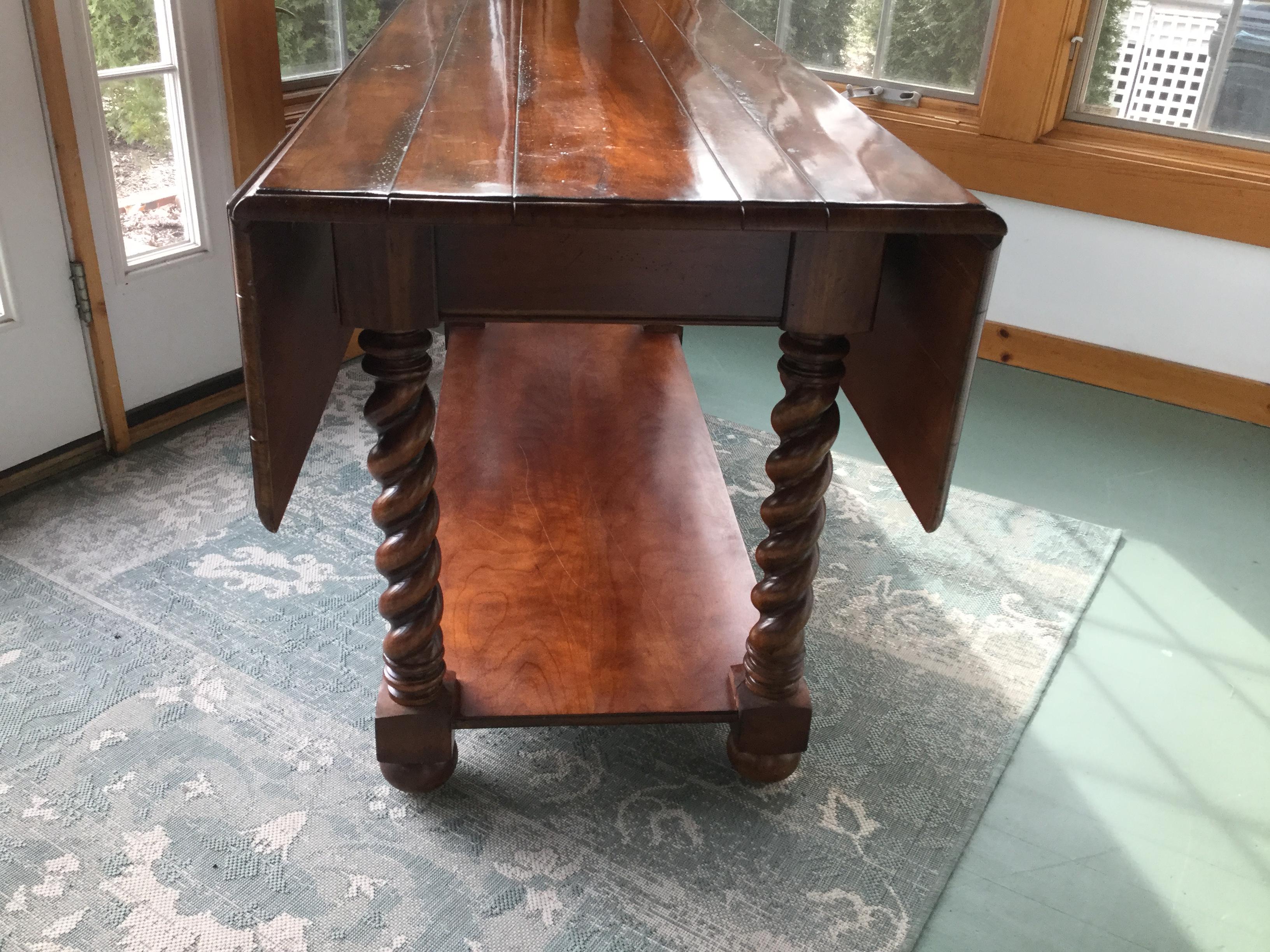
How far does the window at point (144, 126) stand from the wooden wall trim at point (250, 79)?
11 centimetres

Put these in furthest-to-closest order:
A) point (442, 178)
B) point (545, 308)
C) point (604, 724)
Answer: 1. point (604, 724)
2. point (545, 308)
3. point (442, 178)

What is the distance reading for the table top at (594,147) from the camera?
1.06m

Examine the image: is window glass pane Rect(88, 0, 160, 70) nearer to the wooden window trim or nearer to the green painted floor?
the wooden window trim

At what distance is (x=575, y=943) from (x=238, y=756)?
58 centimetres

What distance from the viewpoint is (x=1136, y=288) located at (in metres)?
2.81

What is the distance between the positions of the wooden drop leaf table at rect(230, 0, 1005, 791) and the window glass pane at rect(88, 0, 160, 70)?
67cm

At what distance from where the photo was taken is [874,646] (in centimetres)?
186

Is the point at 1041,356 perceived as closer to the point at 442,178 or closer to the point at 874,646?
the point at 874,646

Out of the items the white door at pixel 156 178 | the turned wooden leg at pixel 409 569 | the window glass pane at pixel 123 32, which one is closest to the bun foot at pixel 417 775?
the turned wooden leg at pixel 409 569

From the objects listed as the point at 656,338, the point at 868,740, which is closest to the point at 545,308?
the point at 868,740

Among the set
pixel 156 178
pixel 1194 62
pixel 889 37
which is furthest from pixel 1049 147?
→ pixel 156 178

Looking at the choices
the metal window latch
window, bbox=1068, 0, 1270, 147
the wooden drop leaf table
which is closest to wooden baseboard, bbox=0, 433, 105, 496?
the wooden drop leaf table

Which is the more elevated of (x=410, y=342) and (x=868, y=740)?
(x=410, y=342)

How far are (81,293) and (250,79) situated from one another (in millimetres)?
619
